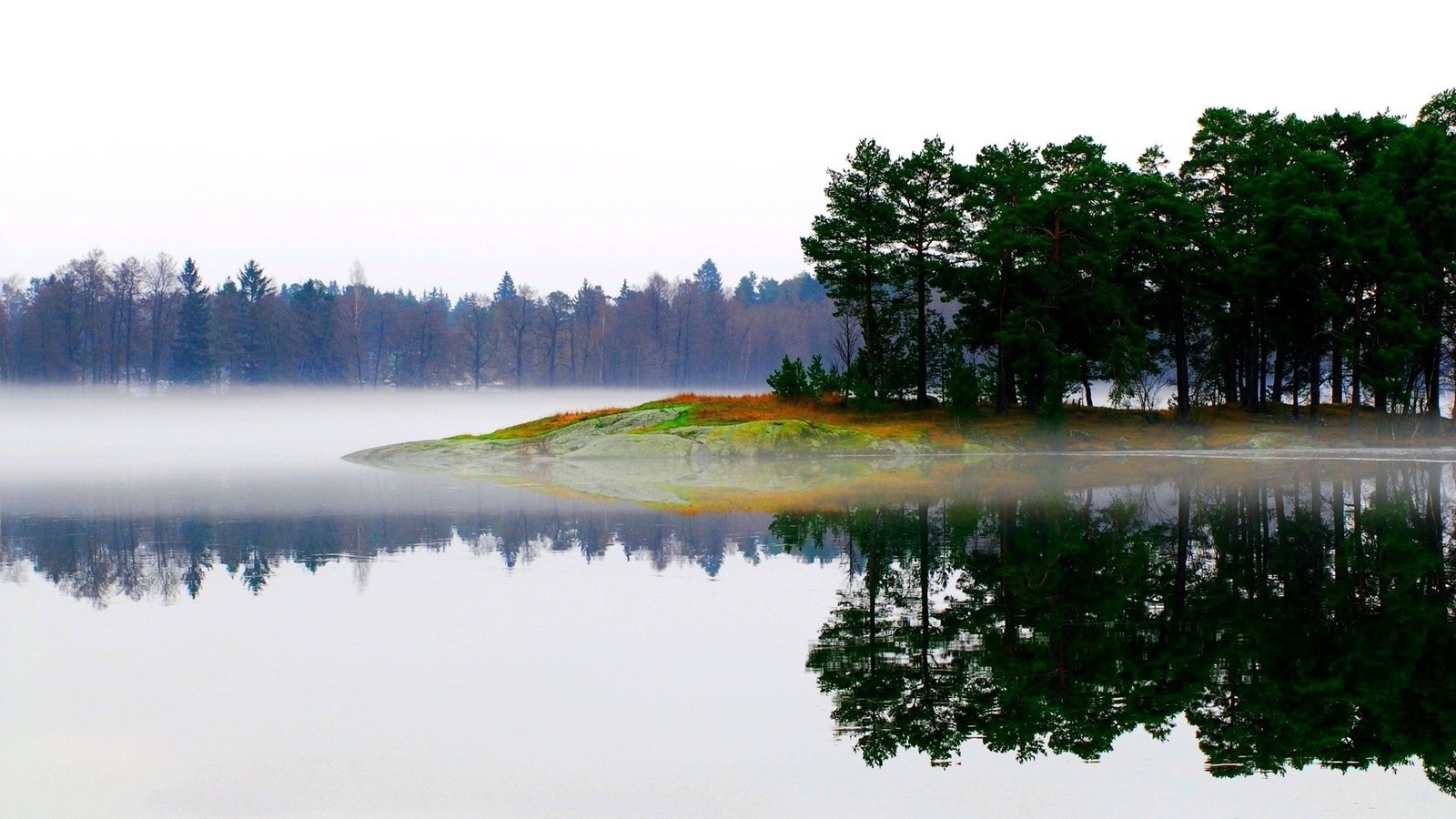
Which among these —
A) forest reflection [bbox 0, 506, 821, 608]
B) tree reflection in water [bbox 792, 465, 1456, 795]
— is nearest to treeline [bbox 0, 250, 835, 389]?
forest reflection [bbox 0, 506, 821, 608]

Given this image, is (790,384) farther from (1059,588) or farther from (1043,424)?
(1059,588)

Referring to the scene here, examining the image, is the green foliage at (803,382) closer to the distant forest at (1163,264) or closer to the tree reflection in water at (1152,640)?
the distant forest at (1163,264)

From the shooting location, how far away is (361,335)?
130 m

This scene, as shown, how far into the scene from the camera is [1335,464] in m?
39.2

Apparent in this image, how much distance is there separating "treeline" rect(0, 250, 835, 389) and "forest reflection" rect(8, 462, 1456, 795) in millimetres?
97939

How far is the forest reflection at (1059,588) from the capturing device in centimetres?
935

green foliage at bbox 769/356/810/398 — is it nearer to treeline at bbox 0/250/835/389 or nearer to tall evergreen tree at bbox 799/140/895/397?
tall evergreen tree at bbox 799/140/895/397

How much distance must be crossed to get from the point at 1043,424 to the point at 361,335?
9905cm

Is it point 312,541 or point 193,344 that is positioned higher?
point 193,344

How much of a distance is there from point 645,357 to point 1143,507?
11521 cm

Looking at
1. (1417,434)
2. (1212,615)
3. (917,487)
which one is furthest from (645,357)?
(1212,615)

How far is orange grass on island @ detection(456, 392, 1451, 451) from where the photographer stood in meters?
46.7

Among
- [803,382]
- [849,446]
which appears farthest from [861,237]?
[849,446]

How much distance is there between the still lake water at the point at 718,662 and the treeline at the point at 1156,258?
25.7 meters
